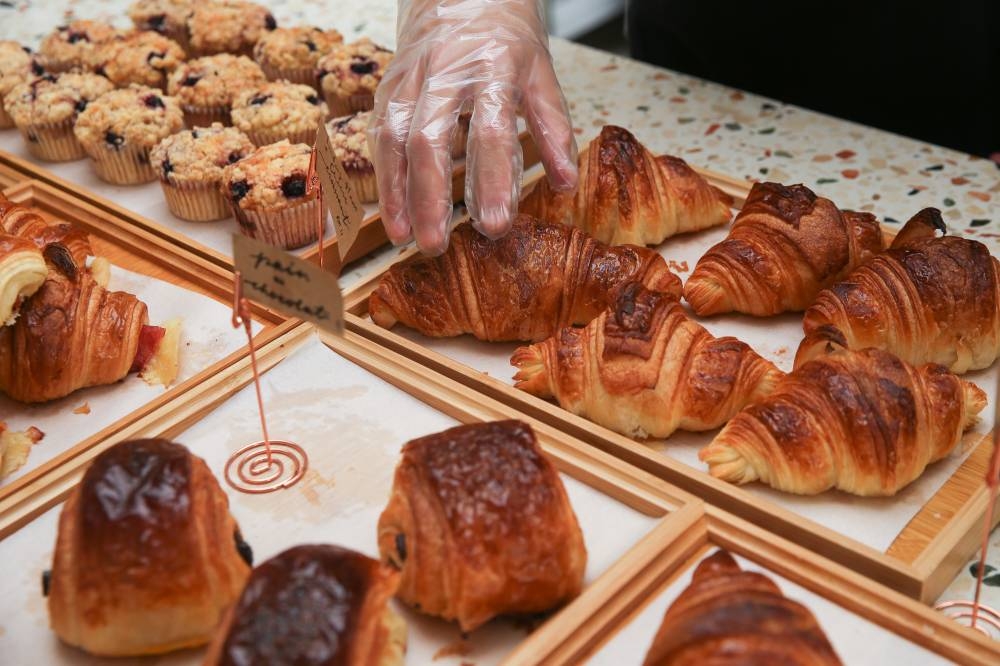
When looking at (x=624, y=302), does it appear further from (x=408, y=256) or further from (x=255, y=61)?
(x=255, y=61)

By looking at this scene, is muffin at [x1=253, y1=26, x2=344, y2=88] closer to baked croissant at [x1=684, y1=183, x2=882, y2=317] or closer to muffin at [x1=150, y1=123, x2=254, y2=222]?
muffin at [x1=150, y1=123, x2=254, y2=222]

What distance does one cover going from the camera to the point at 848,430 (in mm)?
1721

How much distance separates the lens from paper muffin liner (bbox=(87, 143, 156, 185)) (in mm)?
2807

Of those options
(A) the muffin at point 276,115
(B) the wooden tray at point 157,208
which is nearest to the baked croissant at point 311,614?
(B) the wooden tray at point 157,208

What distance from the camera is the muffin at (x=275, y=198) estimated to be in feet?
8.29

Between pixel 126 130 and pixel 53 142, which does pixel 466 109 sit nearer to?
pixel 126 130

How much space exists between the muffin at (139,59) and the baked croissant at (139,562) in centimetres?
211

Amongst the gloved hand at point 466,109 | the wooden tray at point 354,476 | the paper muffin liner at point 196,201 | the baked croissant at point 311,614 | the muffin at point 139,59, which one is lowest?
the wooden tray at point 354,476

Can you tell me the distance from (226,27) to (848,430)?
2606mm

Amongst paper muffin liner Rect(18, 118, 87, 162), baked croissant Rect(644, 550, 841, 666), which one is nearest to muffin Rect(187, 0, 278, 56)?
paper muffin liner Rect(18, 118, 87, 162)

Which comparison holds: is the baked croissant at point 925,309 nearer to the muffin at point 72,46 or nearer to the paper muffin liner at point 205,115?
the paper muffin liner at point 205,115

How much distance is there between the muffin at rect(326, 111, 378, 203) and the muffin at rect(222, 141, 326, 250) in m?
0.11

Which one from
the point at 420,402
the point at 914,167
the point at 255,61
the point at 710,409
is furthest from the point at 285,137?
→ the point at 914,167

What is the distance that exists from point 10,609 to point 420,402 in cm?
80
